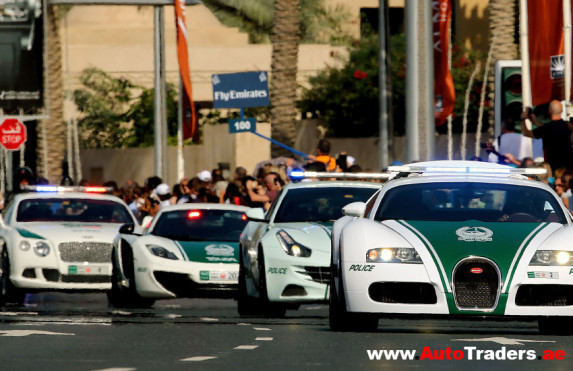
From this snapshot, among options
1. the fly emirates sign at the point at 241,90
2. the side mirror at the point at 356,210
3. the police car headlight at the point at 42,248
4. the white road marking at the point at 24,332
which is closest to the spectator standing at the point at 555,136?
the police car headlight at the point at 42,248

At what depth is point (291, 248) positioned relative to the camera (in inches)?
682

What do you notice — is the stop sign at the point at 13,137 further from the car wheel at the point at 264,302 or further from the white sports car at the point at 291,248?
the car wheel at the point at 264,302

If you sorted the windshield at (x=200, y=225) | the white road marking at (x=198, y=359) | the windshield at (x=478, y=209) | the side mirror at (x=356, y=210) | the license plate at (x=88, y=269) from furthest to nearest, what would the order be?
the license plate at (x=88, y=269), the windshield at (x=200, y=225), the windshield at (x=478, y=209), the side mirror at (x=356, y=210), the white road marking at (x=198, y=359)

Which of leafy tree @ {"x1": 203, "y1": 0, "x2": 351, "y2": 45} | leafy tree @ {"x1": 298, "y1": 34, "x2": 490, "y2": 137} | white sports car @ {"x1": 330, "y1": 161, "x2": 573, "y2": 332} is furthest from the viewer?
leafy tree @ {"x1": 203, "y1": 0, "x2": 351, "y2": 45}

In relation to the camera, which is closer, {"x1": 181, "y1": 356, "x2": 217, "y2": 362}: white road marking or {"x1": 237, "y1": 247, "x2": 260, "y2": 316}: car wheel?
{"x1": 181, "y1": 356, "x2": 217, "y2": 362}: white road marking

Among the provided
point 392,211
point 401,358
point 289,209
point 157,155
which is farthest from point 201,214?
point 157,155

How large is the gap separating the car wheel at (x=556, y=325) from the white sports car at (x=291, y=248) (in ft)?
10.6

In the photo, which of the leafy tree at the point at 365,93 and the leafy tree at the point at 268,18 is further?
the leafy tree at the point at 268,18

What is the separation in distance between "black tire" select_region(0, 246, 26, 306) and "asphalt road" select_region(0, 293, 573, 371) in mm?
3669

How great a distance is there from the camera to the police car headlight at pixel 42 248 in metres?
22.0

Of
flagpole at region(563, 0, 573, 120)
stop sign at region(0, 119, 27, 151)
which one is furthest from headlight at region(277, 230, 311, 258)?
stop sign at region(0, 119, 27, 151)

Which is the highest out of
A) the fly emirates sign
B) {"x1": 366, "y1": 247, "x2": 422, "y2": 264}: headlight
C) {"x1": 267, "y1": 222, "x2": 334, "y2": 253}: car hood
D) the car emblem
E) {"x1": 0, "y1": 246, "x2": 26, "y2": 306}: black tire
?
the fly emirates sign

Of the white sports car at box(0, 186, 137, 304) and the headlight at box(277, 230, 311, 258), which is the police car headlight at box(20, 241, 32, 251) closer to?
the white sports car at box(0, 186, 137, 304)

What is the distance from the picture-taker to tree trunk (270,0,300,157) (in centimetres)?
4194
